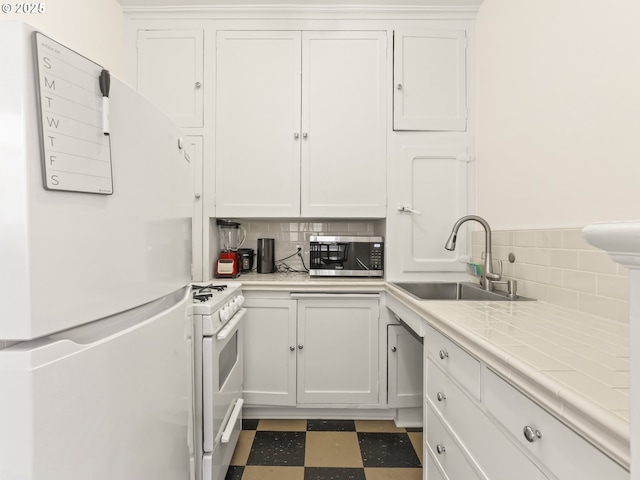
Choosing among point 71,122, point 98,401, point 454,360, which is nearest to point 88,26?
point 71,122

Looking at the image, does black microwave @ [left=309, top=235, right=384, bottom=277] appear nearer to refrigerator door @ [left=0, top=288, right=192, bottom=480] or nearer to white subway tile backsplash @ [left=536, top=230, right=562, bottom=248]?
white subway tile backsplash @ [left=536, top=230, right=562, bottom=248]

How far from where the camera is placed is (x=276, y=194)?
234cm

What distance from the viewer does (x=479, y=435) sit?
98 centimetres

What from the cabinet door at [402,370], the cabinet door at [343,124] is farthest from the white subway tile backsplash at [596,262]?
the cabinet door at [343,124]

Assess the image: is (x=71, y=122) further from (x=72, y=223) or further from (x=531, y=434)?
(x=531, y=434)

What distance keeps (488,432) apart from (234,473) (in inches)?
52.4

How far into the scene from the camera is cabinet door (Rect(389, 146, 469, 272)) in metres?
2.30

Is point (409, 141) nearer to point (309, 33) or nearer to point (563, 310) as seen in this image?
point (309, 33)

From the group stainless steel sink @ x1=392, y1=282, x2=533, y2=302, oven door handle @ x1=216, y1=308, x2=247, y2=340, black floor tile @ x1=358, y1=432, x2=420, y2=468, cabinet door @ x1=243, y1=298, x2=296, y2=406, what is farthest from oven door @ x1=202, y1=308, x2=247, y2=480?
stainless steel sink @ x1=392, y1=282, x2=533, y2=302

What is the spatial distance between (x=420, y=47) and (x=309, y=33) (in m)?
0.72

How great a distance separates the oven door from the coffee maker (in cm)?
50

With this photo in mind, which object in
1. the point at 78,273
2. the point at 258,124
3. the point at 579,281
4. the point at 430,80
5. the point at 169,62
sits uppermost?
the point at 169,62

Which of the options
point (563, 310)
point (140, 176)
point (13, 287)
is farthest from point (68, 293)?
point (563, 310)

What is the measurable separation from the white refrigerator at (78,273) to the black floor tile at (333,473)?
1.01 m
